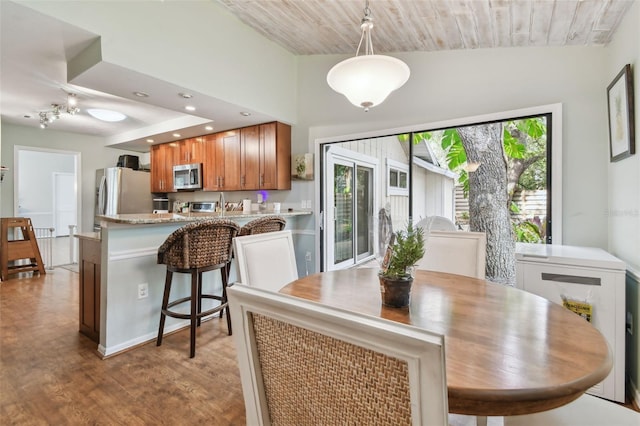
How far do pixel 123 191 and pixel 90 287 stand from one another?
11.3 feet

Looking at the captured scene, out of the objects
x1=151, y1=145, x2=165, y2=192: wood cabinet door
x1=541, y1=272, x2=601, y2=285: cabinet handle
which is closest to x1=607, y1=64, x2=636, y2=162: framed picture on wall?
x1=541, y1=272, x2=601, y2=285: cabinet handle

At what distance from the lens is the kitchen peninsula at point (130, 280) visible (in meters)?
2.30

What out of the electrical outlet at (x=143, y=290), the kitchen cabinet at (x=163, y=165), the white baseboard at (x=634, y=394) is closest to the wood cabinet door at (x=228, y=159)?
the kitchen cabinet at (x=163, y=165)

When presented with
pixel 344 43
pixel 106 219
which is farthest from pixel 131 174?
pixel 344 43

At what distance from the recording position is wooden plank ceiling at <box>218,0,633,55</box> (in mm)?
1996

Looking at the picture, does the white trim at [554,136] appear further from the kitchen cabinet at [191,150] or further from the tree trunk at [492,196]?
the kitchen cabinet at [191,150]

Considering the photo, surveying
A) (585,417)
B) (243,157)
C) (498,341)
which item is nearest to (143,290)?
(243,157)

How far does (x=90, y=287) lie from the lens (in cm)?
253

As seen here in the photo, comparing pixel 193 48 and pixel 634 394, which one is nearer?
pixel 634 394

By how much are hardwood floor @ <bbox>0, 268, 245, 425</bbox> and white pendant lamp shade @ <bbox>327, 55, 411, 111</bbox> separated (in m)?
1.97

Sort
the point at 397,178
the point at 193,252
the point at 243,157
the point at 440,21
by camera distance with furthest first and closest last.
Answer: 1. the point at 243,157
2. the point at 397,178
3. the point at 440,21
4. the point at 193,252

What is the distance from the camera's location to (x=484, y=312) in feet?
3.70

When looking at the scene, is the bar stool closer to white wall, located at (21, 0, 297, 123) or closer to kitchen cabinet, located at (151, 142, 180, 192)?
white wall, located at (21, 0, 297, 123)

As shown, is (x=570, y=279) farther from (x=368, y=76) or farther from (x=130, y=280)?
(x=130, y=280)
